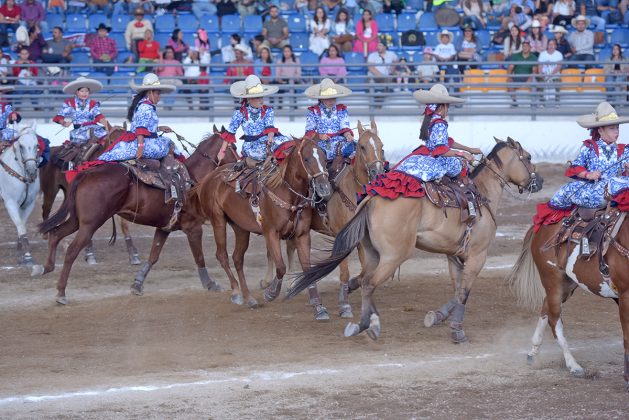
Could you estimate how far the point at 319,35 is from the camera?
2316 centimetres

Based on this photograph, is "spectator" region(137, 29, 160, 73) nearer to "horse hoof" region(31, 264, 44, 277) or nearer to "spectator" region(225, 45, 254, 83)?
"spectator" region(225, 45, 254, 83)

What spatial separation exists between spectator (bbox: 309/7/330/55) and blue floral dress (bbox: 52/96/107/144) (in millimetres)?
9189

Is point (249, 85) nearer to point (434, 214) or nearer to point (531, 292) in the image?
point (434, 214)

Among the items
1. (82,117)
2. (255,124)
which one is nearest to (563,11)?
(82,117)

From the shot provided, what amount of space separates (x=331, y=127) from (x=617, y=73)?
459 inches

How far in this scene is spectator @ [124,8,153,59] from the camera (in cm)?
2231

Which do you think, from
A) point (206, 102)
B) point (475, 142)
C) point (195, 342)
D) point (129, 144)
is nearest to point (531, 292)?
point (195, 342)

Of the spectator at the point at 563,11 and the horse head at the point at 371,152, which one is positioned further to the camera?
the spectator at the point at 563,11

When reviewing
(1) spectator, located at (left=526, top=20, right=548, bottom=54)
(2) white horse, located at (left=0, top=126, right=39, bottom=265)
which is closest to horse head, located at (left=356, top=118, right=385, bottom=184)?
(2) white horse, located at (left=0, top=126, right=39, bottom=265)

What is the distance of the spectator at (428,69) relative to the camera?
20.9 m

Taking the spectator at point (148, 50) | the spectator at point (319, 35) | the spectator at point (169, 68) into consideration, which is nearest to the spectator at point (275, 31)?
the spectator at point (319, 35)

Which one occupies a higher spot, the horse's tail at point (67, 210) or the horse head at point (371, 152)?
the horse head at point (371, 152)

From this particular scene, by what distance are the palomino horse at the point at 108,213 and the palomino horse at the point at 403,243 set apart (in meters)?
3.05

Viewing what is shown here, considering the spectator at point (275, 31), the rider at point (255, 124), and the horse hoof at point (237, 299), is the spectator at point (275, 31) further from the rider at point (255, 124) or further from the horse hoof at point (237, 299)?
the horse hoof at point (237, 299)
